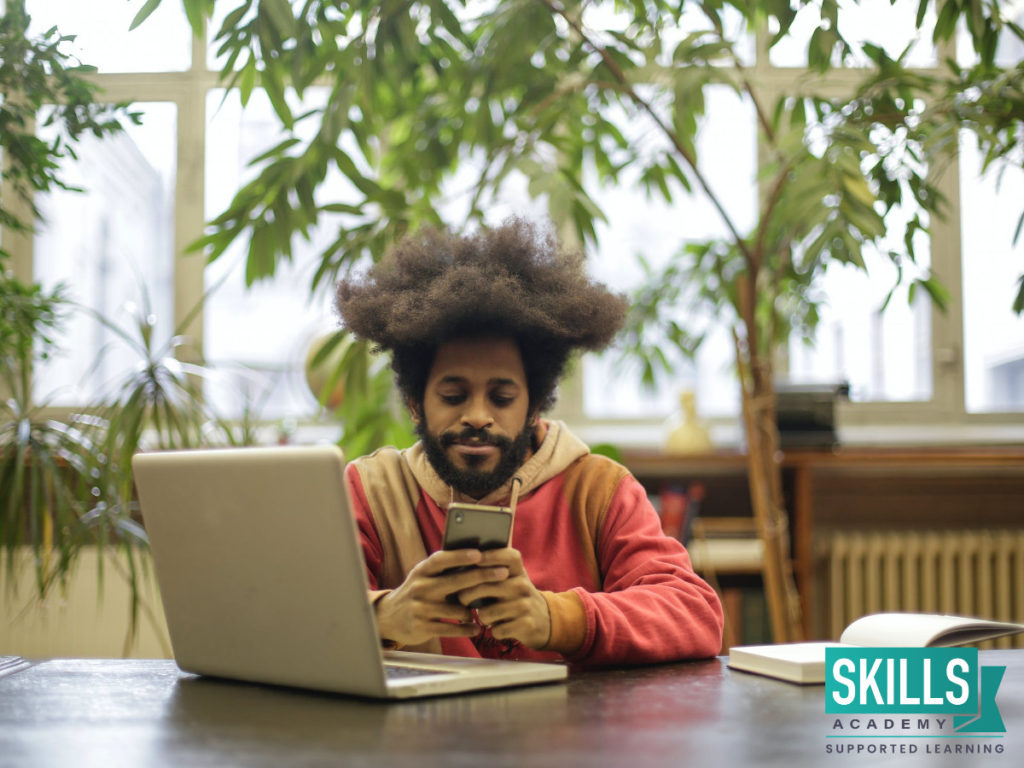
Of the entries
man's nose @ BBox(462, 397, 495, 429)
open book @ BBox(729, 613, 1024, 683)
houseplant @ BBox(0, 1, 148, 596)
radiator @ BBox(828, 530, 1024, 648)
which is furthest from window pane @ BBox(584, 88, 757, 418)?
open book @ BBox(729, 613, 1024, 683)

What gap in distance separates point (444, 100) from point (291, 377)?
4.65ft

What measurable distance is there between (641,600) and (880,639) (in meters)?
0.27

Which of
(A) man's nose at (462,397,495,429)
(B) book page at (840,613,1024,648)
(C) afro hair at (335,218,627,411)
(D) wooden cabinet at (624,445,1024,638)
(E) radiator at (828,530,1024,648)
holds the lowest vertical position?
(E) radiator at (828,530,1024,648)

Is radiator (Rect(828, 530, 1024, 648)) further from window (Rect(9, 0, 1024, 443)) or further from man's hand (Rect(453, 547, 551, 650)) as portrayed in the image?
man's hand (Rect(453, 547, 551, 650))

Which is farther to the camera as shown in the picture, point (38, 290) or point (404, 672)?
point (38, 290)

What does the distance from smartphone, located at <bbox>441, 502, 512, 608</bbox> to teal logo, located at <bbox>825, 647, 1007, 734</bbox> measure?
13.7 inches

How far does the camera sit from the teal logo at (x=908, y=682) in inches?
36.9

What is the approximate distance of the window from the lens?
12.5 feet

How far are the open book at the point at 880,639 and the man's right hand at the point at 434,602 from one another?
0.29 meters

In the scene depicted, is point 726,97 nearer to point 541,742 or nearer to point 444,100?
point 444,100

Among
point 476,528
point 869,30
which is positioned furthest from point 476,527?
point 869,30

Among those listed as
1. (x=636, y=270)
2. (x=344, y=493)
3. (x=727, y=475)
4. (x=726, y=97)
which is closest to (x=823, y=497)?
(x=727, y=475)

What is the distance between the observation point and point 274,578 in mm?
1014

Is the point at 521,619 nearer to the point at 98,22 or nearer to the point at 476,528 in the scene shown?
the point at 476,528
